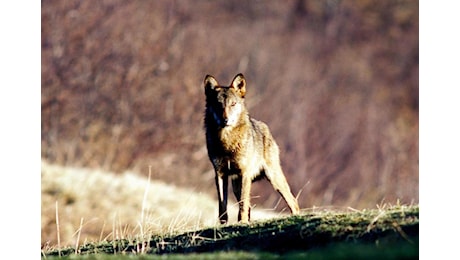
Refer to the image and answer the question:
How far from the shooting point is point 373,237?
10.1 m

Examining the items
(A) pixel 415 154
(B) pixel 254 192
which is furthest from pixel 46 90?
(A) pixel 415 154

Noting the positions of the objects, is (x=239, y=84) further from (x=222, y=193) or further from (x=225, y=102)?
(x=222, y=193)

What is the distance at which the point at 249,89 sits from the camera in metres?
39.2

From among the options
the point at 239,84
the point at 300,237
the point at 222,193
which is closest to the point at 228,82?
the point at 239,84

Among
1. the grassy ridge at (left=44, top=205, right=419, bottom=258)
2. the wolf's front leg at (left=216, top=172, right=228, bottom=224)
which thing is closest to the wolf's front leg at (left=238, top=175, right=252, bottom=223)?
the wolf's front leg at (left=216, top=172, right=228, bottom=224)

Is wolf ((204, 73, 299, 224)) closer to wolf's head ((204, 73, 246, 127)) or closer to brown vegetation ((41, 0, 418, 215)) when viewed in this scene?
wolf's head ((204, 73, 246, 127))

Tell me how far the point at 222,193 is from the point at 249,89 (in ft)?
88.3

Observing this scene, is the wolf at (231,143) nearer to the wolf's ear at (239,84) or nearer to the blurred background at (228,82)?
the wolf's ear at (239,84)

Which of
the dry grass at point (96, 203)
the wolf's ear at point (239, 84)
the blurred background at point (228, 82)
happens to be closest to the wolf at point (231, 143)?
the wolf's ear at point (239, 84)

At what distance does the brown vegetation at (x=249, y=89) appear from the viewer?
34.9 metres

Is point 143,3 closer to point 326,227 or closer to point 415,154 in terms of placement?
point 415,154

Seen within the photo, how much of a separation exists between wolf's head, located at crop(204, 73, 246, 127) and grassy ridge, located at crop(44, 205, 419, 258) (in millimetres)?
1746

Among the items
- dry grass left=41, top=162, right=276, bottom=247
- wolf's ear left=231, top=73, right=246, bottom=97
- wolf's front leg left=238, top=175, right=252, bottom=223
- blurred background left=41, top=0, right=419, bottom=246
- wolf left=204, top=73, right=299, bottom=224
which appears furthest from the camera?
blurred background left=41, top=0, right=419, bottom=246

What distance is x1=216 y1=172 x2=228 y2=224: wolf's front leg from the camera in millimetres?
12344
